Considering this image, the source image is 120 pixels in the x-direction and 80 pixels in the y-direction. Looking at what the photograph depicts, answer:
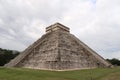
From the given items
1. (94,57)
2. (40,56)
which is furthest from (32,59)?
(94,57)

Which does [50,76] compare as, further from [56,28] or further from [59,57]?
[56,28]

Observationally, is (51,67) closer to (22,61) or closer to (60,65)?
(60,65)

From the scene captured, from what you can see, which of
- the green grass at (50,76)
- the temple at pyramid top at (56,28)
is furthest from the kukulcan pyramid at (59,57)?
the green grass at (50,76)

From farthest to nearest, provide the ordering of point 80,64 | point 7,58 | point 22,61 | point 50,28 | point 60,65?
1. point 7,58
2. point 50,28
3. point 22,61
4. point 80,64
5. point 60,65

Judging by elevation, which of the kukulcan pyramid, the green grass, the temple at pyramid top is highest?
the temple at pyramid top

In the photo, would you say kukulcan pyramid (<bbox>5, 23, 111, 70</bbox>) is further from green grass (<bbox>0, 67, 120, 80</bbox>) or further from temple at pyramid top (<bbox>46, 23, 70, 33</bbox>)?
green grass (<bbox>0, 67, 120, 80</bbox>)

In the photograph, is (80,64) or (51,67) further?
(80,64)

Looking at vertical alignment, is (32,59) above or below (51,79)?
above

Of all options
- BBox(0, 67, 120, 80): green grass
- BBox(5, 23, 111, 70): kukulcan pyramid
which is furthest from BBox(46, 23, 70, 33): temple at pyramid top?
BBox(0, 67, 120, 80): green grass

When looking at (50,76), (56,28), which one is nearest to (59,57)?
(50,76)

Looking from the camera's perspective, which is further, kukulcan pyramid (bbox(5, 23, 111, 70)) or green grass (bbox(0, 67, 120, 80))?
kukulcan pyramid (bbox(5, 23, 111, 70))

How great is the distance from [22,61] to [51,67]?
889 centimetres

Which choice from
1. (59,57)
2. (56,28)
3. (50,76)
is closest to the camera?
(50,76)

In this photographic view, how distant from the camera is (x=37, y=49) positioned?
1312 inches
